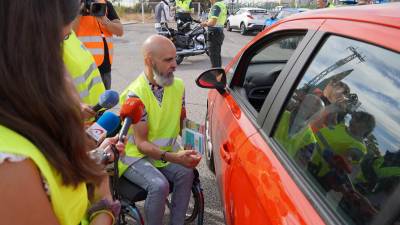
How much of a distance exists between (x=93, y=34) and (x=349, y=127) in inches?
104

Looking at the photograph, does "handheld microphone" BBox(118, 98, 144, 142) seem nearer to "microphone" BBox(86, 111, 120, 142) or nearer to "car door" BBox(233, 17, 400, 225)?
"microphone" BBox(86, 111, 120, 142)

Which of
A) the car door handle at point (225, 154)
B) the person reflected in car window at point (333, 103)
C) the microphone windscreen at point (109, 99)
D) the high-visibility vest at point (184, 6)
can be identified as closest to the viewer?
the person reflected in car window at point (333, 103)

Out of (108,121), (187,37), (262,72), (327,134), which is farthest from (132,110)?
(187,37)

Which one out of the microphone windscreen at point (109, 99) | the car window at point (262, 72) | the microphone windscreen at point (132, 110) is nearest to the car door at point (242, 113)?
the car window at point (262, 72)

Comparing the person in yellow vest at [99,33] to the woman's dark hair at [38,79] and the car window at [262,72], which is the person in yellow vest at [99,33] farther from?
the woman's dark hair at [38,79]

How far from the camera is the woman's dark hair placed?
1.00 metres

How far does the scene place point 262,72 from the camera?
3.38m

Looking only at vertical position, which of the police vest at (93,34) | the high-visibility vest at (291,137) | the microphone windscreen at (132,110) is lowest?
the high-visibility vest at (291,137)

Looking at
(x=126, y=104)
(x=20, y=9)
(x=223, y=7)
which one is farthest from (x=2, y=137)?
(x=223, y=7)

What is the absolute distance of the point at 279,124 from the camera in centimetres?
184

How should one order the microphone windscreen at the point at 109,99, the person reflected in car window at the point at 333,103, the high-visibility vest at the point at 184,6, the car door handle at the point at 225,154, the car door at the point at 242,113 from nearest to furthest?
1. the person reflected in car window at the point at 333,103
2. the microphone windscreen at the point at 109,99
3. the car door at the point at 242,113
4. the car door handle at the point at 225,154
5. the high-visibility vest at the point at 184,6

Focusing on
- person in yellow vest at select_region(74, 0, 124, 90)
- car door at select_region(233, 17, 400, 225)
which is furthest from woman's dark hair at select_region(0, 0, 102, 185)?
person in yellow vest at select_region(74, 0, 124, 90)

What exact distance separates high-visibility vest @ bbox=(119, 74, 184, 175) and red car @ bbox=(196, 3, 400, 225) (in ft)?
1.67

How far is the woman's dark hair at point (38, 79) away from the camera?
100cm
